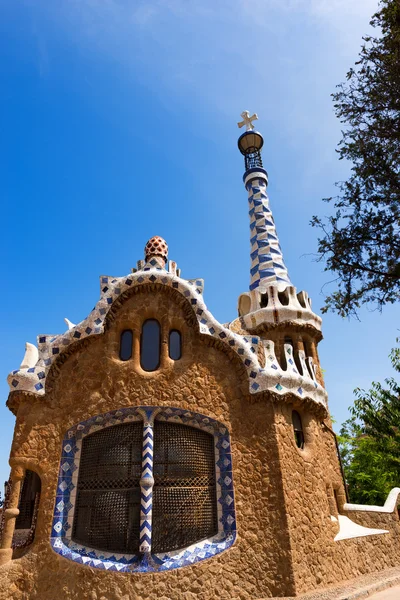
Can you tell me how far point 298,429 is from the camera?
737cm

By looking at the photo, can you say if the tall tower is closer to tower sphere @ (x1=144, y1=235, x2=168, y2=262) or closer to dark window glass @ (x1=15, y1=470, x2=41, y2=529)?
tower sphere @ (x1=144, y1=235, x2=168, y2=262)

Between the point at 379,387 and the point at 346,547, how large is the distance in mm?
7512

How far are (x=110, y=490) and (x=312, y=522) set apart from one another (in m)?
3.01

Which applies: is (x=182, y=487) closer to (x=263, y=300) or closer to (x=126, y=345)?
(x=126, y=345)

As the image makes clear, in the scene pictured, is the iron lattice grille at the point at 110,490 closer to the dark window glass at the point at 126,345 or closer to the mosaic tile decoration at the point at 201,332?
the dark window glass at the point at 126,345

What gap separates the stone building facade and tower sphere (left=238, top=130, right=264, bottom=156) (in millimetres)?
6944

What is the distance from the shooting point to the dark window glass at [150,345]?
23.3 feet

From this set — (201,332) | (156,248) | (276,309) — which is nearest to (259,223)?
(276,309)

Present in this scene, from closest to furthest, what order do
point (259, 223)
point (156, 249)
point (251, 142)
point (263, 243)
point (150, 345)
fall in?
point (150, 345)
point (156, 249)
point (263, 243)
point (259, 223)
point (251, 142)

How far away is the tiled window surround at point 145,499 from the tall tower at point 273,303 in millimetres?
2002

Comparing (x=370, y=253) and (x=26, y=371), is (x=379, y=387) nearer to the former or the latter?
(x=370, y=253)

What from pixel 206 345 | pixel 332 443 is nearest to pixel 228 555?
pixel 206 345

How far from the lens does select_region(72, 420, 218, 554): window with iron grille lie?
6.06 m

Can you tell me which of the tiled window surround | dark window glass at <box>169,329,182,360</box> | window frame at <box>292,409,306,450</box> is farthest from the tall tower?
the tiled window surround
